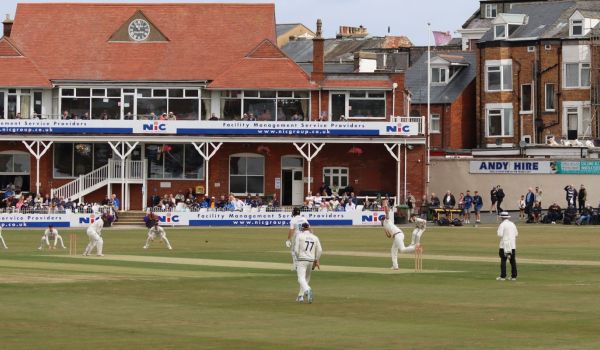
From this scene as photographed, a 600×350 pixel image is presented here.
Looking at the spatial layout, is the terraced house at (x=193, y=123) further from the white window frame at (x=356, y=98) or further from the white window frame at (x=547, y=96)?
the white window frame at (x=547, y=96)

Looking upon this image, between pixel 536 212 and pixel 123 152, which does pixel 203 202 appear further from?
pixel 536 212

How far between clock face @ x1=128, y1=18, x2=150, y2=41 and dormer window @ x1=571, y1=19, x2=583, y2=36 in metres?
22.6

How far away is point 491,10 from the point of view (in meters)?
100

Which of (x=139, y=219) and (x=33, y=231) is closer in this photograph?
(x=33, y=231)

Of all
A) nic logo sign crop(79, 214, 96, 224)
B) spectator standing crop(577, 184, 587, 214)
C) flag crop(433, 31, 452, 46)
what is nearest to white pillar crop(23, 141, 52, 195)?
nic logo sign crop(79, 214, 96, 224)

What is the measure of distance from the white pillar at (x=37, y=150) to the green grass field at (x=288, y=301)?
904 inches

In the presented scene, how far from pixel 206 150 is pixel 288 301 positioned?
140 ft

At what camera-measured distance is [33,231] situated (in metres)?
59.9

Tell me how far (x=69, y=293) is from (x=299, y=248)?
17.0ft

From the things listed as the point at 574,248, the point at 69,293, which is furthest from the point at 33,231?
the point at 69,293

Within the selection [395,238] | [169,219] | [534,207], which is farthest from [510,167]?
[395,238]

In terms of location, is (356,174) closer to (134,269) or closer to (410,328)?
(134,269)

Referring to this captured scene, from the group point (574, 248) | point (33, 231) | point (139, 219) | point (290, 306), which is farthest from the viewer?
point (139, 219)

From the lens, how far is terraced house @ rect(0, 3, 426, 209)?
70.1 metres
